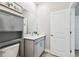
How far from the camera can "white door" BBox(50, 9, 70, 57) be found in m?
3.03

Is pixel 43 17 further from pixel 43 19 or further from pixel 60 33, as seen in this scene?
pixel 60 33

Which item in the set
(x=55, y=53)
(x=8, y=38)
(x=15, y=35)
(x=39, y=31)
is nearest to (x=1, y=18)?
(x=8, y=38)

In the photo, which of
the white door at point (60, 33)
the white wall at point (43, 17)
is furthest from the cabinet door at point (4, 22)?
the white wall at point (43, 17)

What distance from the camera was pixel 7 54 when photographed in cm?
152

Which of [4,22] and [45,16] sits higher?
[45,16]

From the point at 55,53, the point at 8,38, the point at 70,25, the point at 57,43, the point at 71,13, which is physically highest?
the point at 71,13

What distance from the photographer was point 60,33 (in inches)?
127

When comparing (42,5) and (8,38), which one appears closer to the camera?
(8,38)

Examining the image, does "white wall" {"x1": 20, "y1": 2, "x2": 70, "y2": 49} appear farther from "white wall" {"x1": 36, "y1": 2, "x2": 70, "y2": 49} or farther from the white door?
the white door

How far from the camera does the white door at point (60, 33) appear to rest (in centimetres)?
303

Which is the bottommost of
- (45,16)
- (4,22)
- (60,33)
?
(60,33)

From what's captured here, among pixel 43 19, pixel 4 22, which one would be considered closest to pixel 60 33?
pixel 43 19

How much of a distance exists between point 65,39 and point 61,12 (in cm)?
101

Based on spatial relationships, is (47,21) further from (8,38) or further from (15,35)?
(8,38)
